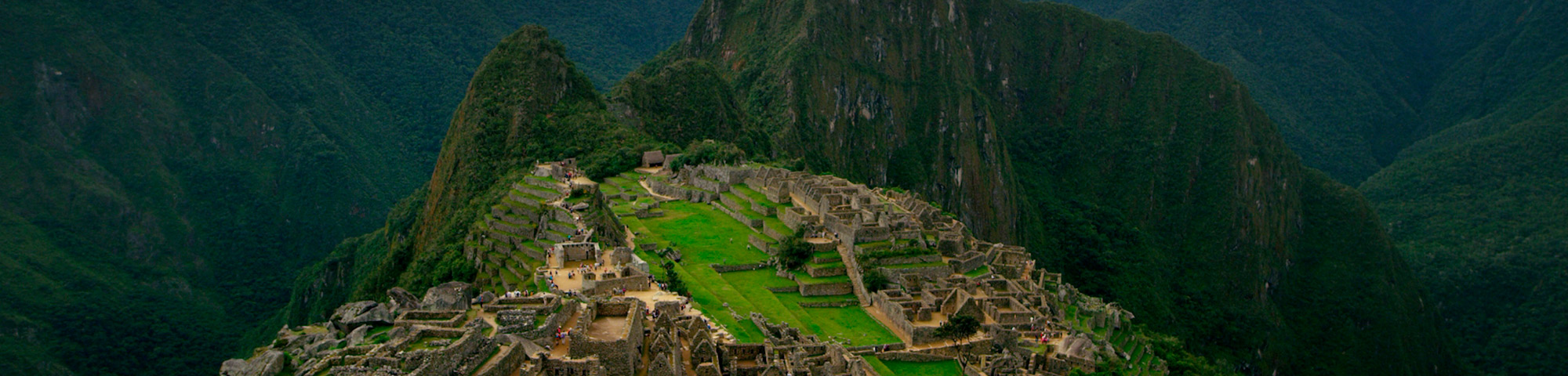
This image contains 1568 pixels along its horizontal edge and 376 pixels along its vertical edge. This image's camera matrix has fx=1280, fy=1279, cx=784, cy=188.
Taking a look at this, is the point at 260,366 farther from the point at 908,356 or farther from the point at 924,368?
the point at 908,356

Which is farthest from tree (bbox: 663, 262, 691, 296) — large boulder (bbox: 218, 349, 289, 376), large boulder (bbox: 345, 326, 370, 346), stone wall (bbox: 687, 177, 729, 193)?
stone wall (bbox: 687, 177, 729, 193)

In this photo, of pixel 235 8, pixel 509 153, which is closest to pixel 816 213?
pixel 509 153

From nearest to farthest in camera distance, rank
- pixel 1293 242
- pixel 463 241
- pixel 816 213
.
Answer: pixel 463 241
pixel 816 213
pixel 1293 242

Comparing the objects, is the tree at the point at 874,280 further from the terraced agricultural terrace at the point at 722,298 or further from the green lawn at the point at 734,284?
the green lawn at the point at 734,284

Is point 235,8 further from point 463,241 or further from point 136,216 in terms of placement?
point 463,241

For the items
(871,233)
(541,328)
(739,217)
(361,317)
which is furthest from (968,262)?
(541,328)

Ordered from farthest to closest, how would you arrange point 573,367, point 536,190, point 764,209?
point 764,209 → point 536,190 → point 573,367

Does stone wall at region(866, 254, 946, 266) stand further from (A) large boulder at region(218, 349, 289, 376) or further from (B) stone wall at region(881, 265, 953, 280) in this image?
(A) large boulder at region(218, 349, 289, 376)
